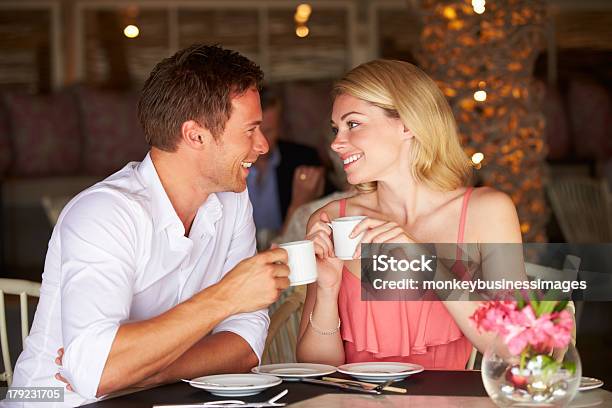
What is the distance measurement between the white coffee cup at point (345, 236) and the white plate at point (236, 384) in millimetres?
327

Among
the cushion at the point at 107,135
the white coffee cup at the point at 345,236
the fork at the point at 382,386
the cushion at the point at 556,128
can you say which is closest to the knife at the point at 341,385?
the fork at the point at 382,386

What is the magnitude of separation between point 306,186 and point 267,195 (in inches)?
28.4

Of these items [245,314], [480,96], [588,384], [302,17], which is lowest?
[588,384]

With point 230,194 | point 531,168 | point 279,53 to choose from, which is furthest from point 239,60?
point 279,53

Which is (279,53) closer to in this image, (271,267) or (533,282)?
(533,282)

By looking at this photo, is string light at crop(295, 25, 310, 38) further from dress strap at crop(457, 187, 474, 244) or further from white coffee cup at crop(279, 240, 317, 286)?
white coffee cup at crop(279, 240, 317, 286)

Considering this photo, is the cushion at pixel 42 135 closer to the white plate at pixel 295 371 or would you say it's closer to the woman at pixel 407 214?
the woman at pixel 407 214

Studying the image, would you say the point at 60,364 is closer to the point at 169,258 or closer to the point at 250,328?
the point at 169,258

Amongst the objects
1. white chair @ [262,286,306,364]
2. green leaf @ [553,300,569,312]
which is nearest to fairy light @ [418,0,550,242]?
white chair @ [262,286,306,364]

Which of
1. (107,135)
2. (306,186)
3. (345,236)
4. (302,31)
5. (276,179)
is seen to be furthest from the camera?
(302,31)

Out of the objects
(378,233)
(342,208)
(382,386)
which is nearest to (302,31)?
(342,208)

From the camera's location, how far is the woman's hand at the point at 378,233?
81.2 inches

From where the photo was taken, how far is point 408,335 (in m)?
2.41

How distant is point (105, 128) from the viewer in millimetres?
7094
